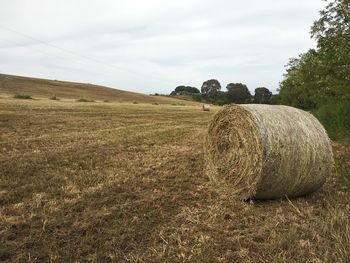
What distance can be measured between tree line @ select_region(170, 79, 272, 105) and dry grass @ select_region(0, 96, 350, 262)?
7555 centimetres

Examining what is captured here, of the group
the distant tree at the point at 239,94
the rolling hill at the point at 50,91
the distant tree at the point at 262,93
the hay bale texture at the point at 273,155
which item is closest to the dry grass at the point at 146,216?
the hay bale texture at the point at 273,155

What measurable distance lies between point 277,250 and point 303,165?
2.17 meters

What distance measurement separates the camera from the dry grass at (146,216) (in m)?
4.40

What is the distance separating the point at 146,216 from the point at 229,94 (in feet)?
298

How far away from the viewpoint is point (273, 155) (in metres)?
6.03

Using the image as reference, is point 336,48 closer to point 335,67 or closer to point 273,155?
point 335,67

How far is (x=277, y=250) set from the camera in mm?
4406

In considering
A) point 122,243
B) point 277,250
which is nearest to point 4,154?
point 122,243

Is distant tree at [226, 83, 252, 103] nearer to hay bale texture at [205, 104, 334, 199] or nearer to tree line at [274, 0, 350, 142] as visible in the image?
tree line at [274, 0, 350, 142]

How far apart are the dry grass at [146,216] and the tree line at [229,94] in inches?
2974

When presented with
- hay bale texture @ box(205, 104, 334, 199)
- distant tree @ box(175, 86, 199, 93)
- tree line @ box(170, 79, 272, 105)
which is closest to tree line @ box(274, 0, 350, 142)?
hay bale texture @ box(205, 104, 334, 199)

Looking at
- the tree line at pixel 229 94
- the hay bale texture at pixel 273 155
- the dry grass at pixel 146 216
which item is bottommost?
the tree line at pixel 229 94

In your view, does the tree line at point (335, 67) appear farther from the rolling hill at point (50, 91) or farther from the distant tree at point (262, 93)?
the distant tree at point (262, 93)

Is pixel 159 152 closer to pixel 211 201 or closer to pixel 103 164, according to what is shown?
pixel 103 164
